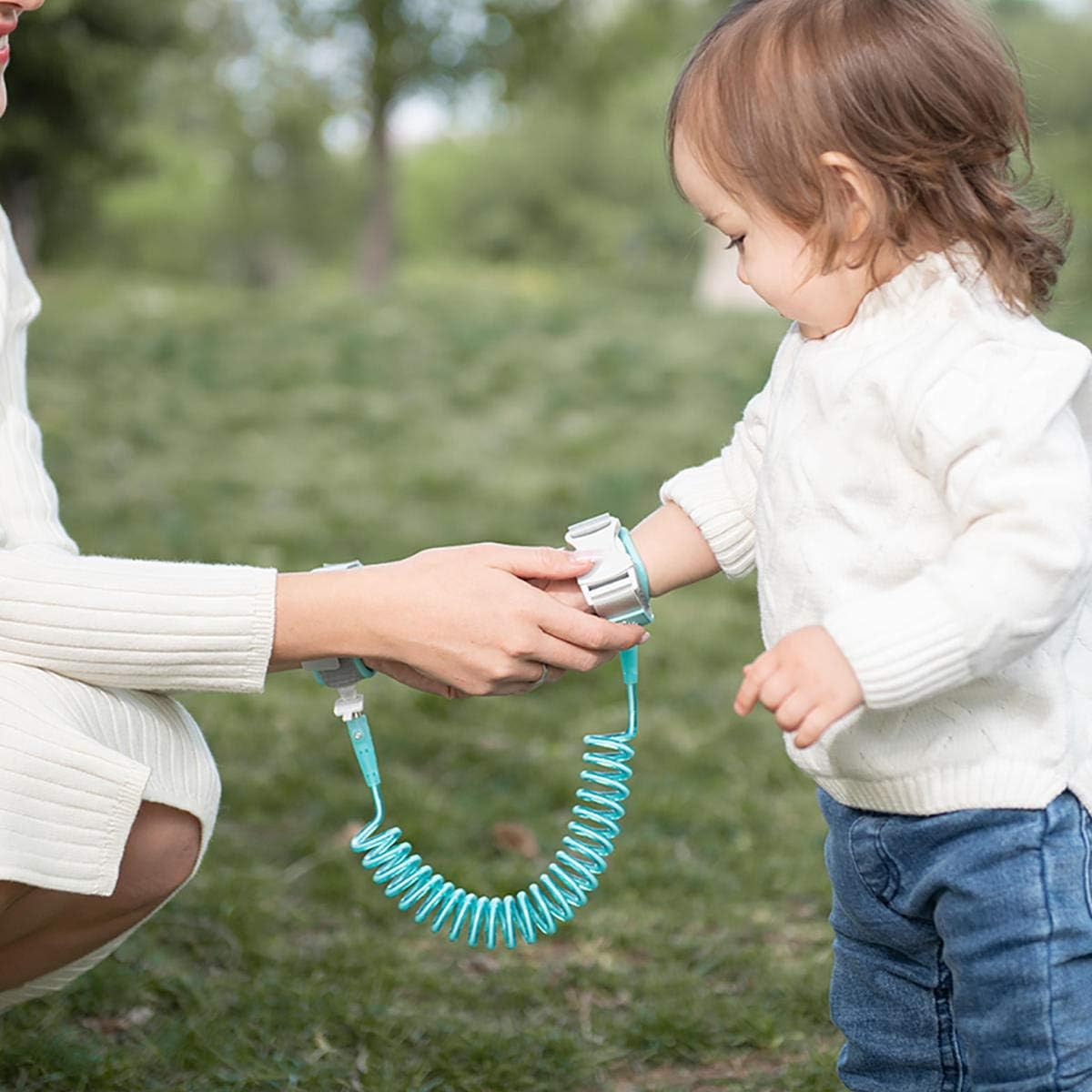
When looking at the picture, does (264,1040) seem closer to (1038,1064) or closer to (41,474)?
(41,474)

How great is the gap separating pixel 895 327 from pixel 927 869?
57 cm

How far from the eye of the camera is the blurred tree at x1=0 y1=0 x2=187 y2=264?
363 inches

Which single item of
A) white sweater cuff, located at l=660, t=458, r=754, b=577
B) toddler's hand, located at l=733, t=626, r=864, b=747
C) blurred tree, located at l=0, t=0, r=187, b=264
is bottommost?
blurred tree, located at l=0, t=0, r=187, b=264

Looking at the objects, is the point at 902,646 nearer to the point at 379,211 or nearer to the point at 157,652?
the point at 157,652

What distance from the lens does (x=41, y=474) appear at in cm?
221

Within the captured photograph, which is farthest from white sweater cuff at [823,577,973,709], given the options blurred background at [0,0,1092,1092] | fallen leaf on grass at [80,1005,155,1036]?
fallen leaf on grass at [80,1005,155,1036]

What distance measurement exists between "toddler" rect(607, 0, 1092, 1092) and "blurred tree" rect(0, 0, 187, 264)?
24.8 feet

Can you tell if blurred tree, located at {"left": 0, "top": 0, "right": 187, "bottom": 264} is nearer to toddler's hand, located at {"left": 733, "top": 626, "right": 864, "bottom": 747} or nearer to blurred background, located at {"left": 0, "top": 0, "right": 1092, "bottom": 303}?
blurred background, located at {"left": 0, "top": 0, "right": 1092, "bottom": 303}

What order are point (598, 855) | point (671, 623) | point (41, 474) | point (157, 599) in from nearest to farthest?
1. point (157, 599)
2. point (598, 855)
3. point (41, 474)
4. point (671, 623)

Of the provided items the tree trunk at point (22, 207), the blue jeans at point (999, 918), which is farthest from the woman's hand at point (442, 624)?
the tree trunk at point (22, 207)

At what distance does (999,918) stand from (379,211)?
11593mm

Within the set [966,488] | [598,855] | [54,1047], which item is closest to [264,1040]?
[54,1047]

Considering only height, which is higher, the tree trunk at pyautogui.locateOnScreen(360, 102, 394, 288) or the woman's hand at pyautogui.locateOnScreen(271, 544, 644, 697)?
the woman's hand at pyautogui.locateOnScreen(271, 544, 644, 697)

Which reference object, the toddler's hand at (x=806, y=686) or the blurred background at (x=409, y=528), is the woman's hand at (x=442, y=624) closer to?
the toddler's hand at (x=806, y=686)
